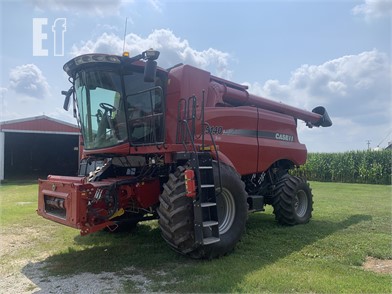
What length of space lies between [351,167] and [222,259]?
2425 centimetres

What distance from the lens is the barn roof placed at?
22.4 m

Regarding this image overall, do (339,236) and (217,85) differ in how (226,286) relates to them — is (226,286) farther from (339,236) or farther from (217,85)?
(217,85)

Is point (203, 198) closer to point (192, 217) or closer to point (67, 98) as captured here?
point (192, 217)

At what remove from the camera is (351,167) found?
2684cm

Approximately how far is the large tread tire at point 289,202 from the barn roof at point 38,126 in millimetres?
17142

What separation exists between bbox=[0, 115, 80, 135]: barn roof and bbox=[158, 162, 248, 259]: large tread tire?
18388 millimetres

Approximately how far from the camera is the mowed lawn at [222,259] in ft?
14.4

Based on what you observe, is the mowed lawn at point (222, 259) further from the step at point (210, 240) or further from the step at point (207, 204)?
the step at point (207, 204)

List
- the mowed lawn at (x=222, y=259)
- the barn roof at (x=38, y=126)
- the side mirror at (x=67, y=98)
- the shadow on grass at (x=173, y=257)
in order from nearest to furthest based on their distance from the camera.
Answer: the mowed lawn at (x=222, y=259)
the shadow on grass at (x=173, y=257)
the side mirror at (x=67, y=98)
the barn roof at (x=38, y=126)

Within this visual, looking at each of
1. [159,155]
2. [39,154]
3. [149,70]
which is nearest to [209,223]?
[159,155]

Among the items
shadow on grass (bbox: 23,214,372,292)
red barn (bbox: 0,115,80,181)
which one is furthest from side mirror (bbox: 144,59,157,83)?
red barn (bbox: 0,115,80,181)

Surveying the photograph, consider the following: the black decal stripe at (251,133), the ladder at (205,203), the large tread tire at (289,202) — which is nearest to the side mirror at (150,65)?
the ladder at (205,203)

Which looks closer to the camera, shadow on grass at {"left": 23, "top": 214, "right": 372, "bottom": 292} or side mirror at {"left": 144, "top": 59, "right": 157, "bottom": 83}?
shadow on grass at {"left": 23, "top": 214, "right": 372, "bottom": 292}

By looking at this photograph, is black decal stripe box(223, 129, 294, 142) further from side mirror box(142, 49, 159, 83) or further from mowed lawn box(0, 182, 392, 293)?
side mirror box(142, 49, 159, 83)
